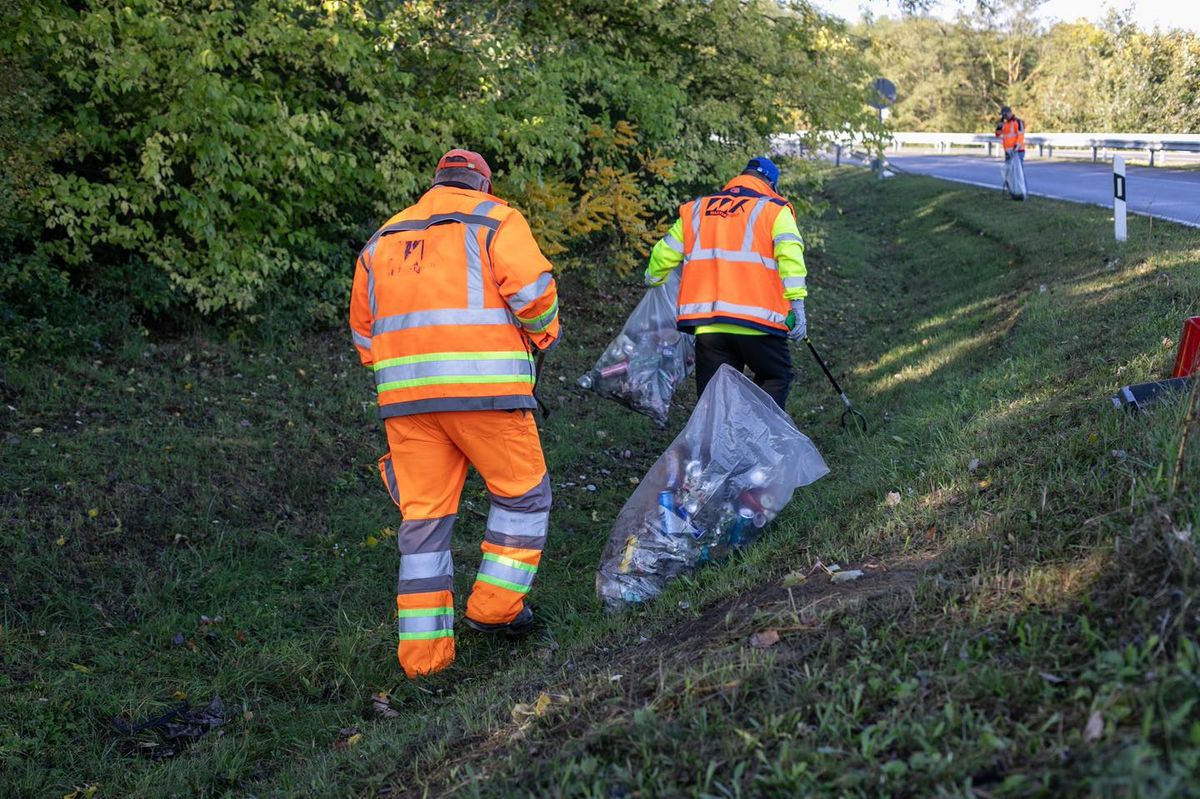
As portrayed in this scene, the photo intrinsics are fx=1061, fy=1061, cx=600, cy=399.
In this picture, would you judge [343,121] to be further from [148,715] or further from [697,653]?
[697,653]

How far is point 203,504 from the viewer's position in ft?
19.6

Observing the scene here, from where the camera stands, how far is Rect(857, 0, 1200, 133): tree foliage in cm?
3125

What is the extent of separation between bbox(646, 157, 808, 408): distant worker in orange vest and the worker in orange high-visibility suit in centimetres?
167

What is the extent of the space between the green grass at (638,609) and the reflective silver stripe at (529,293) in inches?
53.4

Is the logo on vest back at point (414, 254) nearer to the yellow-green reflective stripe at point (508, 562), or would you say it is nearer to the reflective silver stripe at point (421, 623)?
the yellow-green reflective stripe at point (508, 562)

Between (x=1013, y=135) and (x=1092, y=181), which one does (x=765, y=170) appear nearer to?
(x=1013, y=135)

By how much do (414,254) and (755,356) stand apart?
2.41m

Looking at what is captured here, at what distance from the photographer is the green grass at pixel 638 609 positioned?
8.46 feet

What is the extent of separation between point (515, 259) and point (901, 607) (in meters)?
2.00

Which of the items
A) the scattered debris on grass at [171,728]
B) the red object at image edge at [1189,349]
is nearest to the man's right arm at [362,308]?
the scattered debris on grass at [171,728]

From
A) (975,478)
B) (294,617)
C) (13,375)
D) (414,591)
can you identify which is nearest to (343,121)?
(13,375)

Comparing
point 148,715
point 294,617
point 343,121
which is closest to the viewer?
point 148,715

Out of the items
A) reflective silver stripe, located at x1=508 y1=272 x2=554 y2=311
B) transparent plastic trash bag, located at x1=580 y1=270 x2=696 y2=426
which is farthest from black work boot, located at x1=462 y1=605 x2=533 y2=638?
transparent plastic trash bag, located at x1=580 y1=270 x2=696 y2=426

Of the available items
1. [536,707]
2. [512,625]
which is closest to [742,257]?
[512,625]
